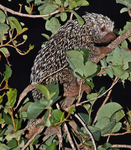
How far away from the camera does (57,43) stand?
4.75 feet

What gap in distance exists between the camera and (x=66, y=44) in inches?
57.9

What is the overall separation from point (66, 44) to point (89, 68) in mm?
753

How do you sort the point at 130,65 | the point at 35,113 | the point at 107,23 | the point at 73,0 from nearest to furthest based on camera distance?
the point at 35,113 → the point at 130,65 → the point at 73,0 → the point at 107,23

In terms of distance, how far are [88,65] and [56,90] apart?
0.14 m

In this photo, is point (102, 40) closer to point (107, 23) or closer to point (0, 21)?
point (107, 23)

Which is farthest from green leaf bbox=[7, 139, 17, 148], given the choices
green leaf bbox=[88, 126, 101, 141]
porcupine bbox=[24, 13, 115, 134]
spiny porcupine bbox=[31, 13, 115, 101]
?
spiny porcupine bbox=[31, 13, 115, 101]

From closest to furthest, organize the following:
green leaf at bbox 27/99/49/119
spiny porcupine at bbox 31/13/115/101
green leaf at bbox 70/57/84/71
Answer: green leaf at bbox 27/99/49/119 < green leaf at bbox 70/57/84/71 < spiny porcupine at bbox 31/13/115/101

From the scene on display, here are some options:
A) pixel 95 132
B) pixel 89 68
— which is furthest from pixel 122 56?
pixel 95 132

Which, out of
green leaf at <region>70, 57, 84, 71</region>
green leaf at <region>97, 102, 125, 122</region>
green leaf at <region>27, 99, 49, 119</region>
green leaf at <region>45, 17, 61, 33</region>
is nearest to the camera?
green leaf at <region>27, 99, 49, 119</region>

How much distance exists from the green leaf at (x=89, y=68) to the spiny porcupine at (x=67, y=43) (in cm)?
66

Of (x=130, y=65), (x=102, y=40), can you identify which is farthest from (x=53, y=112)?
(x=102, y=40)

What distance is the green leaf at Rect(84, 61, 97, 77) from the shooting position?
738 mm

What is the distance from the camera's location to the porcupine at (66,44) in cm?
140

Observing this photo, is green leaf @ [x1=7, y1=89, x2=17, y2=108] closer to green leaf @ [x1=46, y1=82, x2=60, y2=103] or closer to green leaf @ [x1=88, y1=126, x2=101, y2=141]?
green leaf @ [x1=46, y1=82, x2=60, y2=103]
